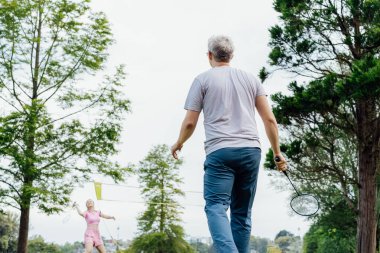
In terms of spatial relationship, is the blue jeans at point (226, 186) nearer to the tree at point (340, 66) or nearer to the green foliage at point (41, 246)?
the tree at point (340, 66)

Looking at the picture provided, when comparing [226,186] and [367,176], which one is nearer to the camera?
[226,186]

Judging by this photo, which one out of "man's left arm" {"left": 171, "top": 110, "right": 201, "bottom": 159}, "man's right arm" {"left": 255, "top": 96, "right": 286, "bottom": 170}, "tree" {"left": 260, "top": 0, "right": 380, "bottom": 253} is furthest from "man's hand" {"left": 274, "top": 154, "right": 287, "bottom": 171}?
"tree" {"left": 260, "top": 0, "right": 380, "bottom": 253}

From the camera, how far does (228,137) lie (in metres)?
3.33

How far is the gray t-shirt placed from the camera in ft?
11.0

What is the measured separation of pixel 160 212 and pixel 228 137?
33888mm

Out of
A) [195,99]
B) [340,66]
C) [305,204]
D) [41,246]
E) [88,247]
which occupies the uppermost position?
[340,66]

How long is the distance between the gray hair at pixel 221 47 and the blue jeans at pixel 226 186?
0.59 meters

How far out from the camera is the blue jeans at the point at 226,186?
324cm

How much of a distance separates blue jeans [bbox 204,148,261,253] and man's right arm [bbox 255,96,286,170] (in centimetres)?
14

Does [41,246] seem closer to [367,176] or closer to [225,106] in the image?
[367,176]

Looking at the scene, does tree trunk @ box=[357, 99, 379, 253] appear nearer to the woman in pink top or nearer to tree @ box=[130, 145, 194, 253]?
the woman in pink top

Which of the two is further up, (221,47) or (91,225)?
(221,47)

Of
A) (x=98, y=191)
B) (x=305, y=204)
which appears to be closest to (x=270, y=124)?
(x=305, y=204)

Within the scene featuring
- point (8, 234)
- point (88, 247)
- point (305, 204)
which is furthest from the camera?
point (8, 234)
